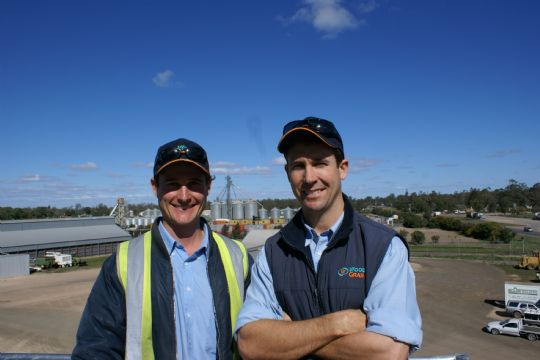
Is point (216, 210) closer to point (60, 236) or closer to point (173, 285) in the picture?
point (60, 236)

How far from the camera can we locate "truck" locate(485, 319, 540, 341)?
18.0m

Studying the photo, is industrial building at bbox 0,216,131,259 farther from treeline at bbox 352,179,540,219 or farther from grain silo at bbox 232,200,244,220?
treeline at bbox 352,179,540,219

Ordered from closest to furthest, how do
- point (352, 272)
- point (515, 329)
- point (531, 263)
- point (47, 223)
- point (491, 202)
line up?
point (352, 272) < point (515, 329) < point (531, 263) < point (47, 223) < point (491, 202)

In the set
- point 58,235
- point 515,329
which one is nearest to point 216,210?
point 58,235

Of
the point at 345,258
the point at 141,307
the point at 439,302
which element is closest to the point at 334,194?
the point at 345,258

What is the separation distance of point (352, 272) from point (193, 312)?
1.09m

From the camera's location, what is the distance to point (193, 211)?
2.78 m

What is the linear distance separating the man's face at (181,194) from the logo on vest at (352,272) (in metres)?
1.13

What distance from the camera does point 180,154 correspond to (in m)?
2.71

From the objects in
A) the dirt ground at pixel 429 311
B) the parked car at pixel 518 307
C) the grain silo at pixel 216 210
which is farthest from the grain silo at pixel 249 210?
the parked car at pixel 518 307

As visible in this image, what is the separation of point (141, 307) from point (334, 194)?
4.57ft

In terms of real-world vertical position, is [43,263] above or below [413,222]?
below

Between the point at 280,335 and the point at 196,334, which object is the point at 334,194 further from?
the point at 196,334

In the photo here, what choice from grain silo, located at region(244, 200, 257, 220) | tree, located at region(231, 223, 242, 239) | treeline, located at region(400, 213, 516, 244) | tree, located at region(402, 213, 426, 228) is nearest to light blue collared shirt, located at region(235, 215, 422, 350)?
treeline, located at region(400, 213, 516, 244)
